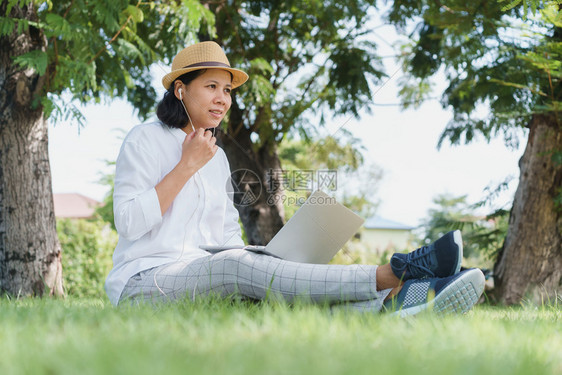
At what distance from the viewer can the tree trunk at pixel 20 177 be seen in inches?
171

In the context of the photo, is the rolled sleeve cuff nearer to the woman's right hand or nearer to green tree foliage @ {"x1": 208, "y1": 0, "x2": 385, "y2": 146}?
the woman's right hand

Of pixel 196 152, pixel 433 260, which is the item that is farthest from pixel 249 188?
pixel 433 260

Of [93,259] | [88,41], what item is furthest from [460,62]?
[93,259]

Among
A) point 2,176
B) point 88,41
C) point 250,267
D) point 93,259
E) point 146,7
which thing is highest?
point 146,7

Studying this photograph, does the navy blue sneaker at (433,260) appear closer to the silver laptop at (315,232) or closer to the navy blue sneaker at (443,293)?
the navy blue sneaker at (443,293)

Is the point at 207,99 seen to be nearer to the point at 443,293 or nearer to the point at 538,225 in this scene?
the point at 443,293

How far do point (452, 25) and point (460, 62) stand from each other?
3.04ft

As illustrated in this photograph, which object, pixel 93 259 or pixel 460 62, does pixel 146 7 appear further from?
pixel 93 259

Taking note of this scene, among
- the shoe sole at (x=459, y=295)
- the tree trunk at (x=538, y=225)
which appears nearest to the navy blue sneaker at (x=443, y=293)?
the shoe sole at (x=459, y=295)

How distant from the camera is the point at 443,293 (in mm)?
2029

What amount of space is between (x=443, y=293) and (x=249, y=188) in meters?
5.24

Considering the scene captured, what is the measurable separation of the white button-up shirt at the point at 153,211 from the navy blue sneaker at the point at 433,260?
108cm

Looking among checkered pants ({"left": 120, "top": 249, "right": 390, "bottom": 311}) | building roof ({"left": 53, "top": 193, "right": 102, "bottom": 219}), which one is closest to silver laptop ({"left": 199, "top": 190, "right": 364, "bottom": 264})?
checkered pants ({"left": 120, "top": 249, "right": 390, "bottom": 311})

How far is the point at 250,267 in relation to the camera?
229cm
